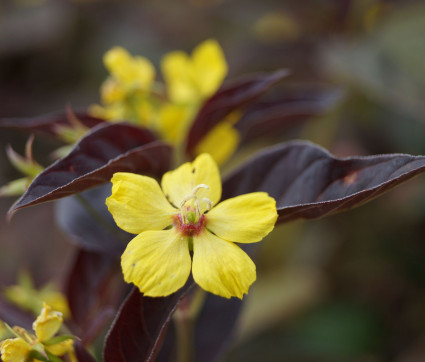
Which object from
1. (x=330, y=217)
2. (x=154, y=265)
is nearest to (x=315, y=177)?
(x=154, y=265)

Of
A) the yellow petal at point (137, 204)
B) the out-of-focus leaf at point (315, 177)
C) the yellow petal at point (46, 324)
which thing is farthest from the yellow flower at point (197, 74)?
the yellow petal at point (46, 324)

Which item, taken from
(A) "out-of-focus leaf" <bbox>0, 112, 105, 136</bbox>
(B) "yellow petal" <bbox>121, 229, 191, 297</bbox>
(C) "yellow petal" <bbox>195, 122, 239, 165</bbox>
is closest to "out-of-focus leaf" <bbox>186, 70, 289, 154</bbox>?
(C) "yellow petal" <bbox>195, 122, 239, 165</bbox>

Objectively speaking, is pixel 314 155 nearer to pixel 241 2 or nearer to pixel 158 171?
pixel 158 171

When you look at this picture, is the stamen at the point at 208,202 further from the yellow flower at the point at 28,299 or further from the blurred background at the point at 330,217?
the blurred background at the point at 330,217

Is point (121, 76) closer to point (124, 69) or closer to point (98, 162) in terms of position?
point (124, 69)

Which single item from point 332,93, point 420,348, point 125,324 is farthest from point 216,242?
point 420,348
